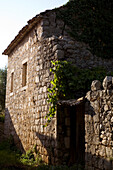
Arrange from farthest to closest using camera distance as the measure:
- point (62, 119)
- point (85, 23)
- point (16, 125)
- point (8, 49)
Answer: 1. point (8, 49)
2. point (16, 125)
3. point (85, 23)
4. point (62, 119)

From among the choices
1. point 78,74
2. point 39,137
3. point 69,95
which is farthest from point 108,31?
point 39,137

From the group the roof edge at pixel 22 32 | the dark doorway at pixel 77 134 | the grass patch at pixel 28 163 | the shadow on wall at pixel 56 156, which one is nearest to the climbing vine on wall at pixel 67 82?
the dark doorway at pixel 77 134

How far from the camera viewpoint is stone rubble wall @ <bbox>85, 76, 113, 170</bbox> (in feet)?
14.9

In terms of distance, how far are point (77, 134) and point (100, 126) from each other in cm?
167

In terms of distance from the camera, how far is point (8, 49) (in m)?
11.5

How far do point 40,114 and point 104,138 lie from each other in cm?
301

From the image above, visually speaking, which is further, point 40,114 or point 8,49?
point 8,49

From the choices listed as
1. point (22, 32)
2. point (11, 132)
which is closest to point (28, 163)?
point (11, 132)

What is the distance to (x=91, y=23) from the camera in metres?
8.16

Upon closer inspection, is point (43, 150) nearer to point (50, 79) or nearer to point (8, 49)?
point (50, 79)

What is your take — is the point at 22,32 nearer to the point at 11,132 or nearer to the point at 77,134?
the point at 11,132

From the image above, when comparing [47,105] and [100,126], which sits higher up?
[47,105]

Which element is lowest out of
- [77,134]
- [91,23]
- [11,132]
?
[11,132]

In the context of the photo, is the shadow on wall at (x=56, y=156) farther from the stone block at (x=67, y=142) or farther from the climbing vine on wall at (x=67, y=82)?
the climbing vine on wall at (x=67, y=82)
